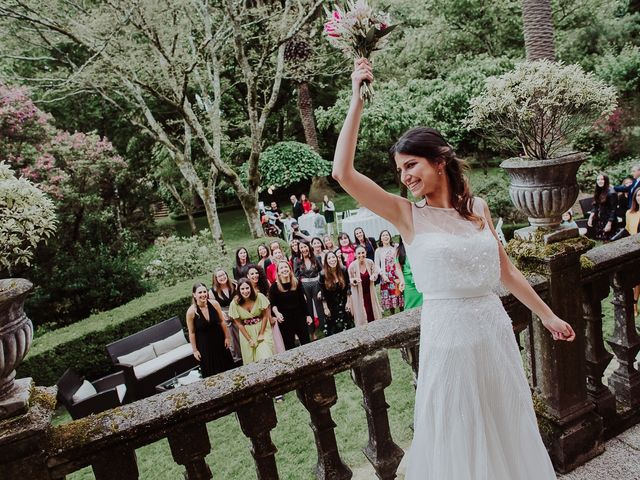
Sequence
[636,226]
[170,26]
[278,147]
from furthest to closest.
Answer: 1. [278,147]
2. [170,26]
3. [636,226]

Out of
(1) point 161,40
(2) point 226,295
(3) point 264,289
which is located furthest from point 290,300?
(1) point 161,40

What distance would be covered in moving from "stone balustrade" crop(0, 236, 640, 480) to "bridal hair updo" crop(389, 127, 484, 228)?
A: 0.56m

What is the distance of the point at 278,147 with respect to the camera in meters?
18.8

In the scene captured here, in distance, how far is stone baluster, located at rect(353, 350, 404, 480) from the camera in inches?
86.0

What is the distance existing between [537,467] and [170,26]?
13.2 meters

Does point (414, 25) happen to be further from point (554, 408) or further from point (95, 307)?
point (554, 408)

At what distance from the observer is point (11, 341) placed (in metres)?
1.67

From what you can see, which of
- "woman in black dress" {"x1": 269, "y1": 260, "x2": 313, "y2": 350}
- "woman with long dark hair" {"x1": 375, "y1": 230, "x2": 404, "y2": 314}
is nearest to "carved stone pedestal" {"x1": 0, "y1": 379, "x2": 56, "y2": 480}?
"woman in black dress" {"x1": 269, "y1": 260, "x2": 313, "y2": 350}

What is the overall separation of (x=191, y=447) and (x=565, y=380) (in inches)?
81.2

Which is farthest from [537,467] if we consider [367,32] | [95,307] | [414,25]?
[414,25]

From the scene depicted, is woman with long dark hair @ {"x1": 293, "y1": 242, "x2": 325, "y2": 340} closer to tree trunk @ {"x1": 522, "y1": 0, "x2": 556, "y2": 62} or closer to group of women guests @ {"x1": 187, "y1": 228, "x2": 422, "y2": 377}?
group of women guests @ {"x1": 187, "y1": 228, "x2": 422, "y2": 377}

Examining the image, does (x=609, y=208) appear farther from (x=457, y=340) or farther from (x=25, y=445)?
(x=25, y=445)

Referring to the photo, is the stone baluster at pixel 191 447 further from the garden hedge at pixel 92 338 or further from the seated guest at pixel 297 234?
the seated guest at pixel 297 234

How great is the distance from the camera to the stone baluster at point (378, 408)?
2.18 meters
